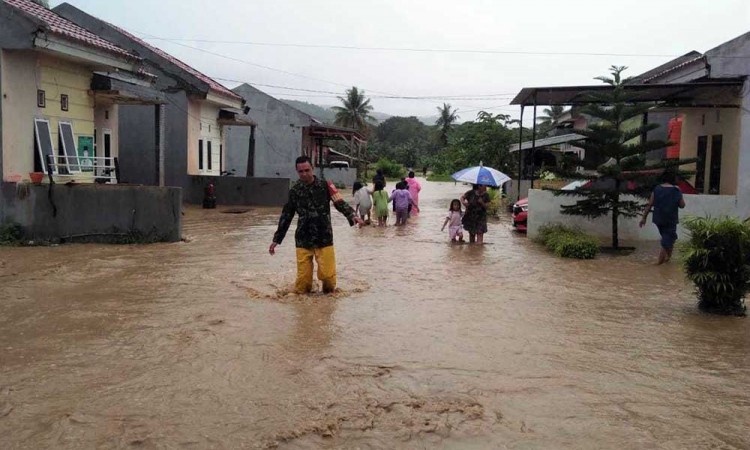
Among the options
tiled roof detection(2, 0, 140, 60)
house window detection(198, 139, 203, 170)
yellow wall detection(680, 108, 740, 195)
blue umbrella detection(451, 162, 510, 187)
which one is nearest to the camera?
tiled roof detection(2, 0, 140, 60)

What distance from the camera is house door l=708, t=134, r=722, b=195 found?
17.2m

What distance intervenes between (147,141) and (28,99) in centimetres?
1085

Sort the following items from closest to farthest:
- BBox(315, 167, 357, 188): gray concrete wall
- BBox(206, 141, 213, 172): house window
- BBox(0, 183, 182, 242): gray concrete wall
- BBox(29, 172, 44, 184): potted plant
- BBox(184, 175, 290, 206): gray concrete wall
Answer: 1. BBox(0, 183, 182, 242): gray concrete wall
2. BBox(29, 172, 44, 184): potted plant
3. BBox(184, 175, 290, 206): gray concrete wall
4. BBox(206, 141, 213, 172): house window
5. BBox(315, 167, 357, 188): gray concrete wall

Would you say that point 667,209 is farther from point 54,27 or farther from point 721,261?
point 54,27

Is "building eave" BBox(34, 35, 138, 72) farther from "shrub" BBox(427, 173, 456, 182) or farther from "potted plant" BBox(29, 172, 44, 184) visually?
"shrub" BBox(427, 173, 456, 182)

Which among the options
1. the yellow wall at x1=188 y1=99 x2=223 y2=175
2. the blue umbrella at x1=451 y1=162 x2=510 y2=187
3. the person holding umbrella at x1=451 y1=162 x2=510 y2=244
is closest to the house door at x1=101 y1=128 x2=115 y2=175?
the yellow wall at x1=188 y1=99 x2=223 y2=175

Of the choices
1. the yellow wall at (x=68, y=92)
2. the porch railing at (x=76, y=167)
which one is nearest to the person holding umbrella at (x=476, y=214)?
the porch railing at (x=76, y=167)

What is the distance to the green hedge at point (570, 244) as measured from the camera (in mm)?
13055

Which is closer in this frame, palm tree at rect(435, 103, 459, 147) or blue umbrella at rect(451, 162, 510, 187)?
blue umbrella at rect(451, 162, 510, 187)

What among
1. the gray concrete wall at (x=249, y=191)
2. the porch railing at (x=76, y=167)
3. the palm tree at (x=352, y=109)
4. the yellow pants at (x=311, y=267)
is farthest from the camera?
the palm tree at (x=352, y=109)

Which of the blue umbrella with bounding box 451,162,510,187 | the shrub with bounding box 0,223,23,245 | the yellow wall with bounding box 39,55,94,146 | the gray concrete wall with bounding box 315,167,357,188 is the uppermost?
the yellow wall with bounding box 39,55,94,146

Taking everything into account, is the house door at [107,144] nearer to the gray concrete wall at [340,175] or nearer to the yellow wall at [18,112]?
the yellow wall at [18,112]

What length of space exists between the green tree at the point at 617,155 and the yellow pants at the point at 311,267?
712cm

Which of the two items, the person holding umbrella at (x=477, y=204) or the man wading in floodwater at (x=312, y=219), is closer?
the man wading in floodwater at (x=312, y=219)
